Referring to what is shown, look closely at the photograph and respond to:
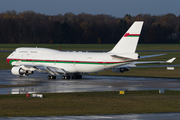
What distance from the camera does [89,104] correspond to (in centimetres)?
2675

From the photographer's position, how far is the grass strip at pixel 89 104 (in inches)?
929

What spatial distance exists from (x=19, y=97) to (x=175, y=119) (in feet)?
49.3

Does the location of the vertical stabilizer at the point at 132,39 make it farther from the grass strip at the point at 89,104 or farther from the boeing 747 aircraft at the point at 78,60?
the grass strip at the point at 89,104

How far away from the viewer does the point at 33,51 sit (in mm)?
53688

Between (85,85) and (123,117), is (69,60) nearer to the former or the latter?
(85,85)

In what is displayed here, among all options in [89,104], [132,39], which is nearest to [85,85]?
[132,39]

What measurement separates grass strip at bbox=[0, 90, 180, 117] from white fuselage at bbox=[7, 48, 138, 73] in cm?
1432

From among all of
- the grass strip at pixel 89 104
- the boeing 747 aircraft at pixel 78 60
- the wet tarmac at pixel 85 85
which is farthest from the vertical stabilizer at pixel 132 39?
the grass strip at pixel 89 104

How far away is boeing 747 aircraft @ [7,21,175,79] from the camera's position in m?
46.3

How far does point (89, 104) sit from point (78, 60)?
23063 millimetres

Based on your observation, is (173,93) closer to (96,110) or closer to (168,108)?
(168,108)

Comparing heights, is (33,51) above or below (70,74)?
above

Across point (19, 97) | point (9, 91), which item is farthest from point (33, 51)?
point (19, 97)

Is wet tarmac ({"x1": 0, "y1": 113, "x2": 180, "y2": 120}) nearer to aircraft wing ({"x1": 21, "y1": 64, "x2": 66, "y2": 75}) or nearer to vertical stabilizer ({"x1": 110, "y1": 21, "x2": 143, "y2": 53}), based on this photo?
vertical stabilizer ({"x1": 110, "y1": 21, "x2": 143, "y2": 53})
